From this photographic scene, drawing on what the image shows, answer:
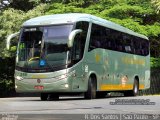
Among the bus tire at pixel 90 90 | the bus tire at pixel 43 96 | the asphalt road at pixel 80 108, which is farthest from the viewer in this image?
the bus tire at pixel 43 96

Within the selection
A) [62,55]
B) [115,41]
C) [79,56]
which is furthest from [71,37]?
[115,41]

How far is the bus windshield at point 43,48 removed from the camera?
2061 cm

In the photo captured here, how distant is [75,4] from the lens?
39406mm

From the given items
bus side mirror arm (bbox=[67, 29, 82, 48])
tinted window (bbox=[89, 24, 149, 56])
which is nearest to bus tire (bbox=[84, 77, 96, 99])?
tinted window (bbox=[89, 24, 149, 56])

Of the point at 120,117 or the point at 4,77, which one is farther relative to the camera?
the point at 4,77

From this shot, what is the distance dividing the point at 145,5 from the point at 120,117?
28397mm

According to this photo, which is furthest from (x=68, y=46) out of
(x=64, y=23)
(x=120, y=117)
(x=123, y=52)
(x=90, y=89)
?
(x=120, y=117)

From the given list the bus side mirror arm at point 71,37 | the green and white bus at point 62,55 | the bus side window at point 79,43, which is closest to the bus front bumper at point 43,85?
the green and white bus at point 62,55

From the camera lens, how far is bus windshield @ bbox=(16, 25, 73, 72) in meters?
20.6

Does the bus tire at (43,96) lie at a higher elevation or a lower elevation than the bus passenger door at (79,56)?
lower

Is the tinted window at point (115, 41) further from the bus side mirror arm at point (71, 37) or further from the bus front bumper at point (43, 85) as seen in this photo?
the bus front bumper at point (43, 85)

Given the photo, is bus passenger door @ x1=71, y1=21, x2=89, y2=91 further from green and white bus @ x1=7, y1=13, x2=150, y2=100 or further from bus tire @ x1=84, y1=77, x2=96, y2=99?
bus tire @ x1=84, y1=77, x2=96, y2=99

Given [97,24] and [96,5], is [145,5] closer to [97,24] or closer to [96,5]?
[96,5]

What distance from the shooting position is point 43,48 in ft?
68.3
